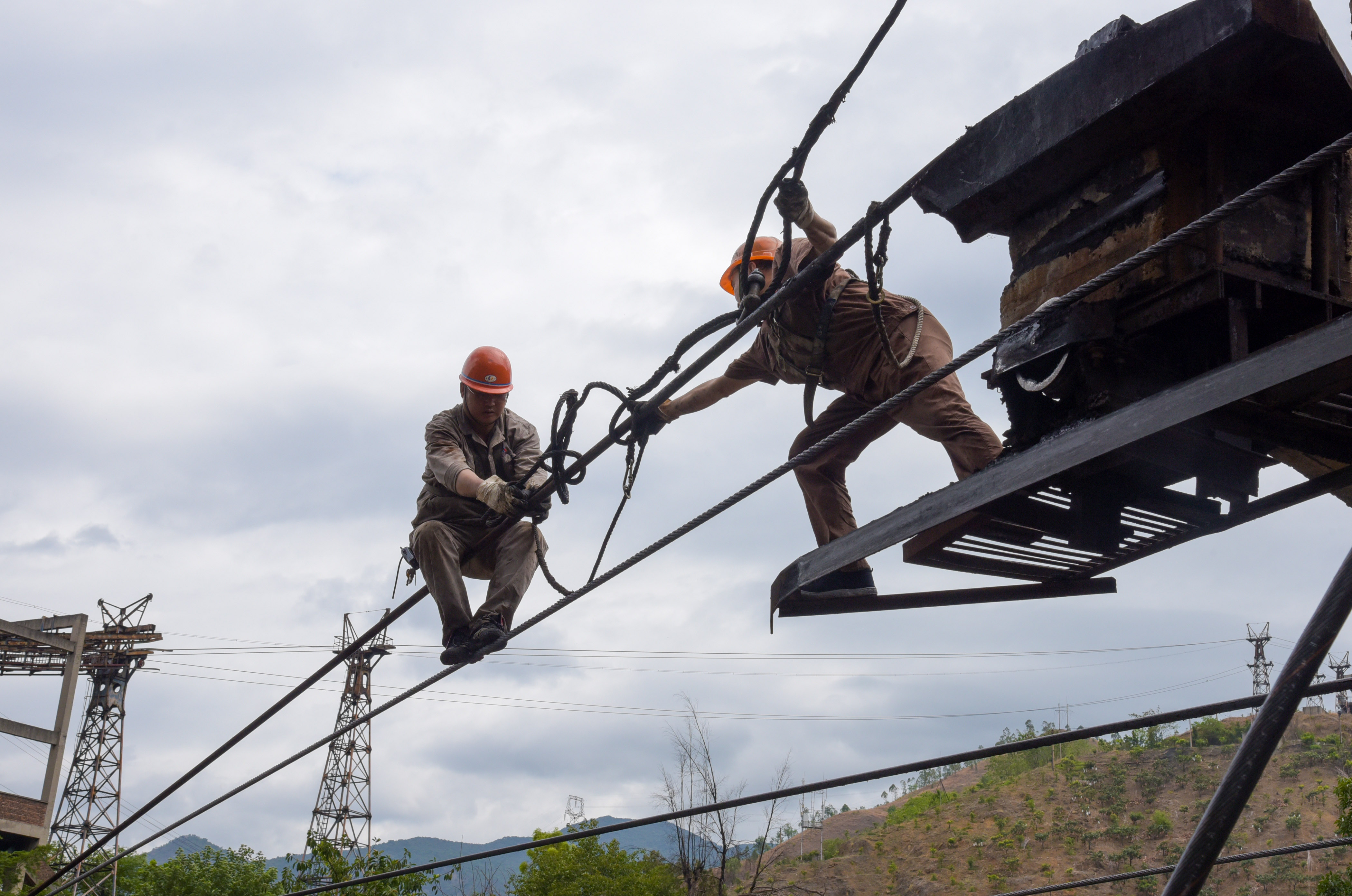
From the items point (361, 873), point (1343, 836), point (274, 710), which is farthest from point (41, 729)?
point (1343, 836)

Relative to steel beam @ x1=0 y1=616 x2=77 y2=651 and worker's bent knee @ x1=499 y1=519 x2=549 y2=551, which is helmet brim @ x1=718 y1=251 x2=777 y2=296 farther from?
steel beam @ x1=0 y1=616 x2=77 y2=651

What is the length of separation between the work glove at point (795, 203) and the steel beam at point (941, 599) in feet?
5.13

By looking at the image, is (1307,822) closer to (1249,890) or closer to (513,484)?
(1249,890)

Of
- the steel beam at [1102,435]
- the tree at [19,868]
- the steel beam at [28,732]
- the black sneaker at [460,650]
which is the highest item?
the steel beam at [28,732]

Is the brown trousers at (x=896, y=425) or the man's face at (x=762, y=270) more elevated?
the man's face at (x=762, y=270)

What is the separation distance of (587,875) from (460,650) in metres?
26.0

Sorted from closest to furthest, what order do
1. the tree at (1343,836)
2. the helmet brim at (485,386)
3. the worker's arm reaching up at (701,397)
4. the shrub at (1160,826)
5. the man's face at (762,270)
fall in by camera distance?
the man's face at (762,270) < the worker's arm reaching up at (701,397) < the helmet brim at (485,386) < the tree at (1343,836) < the shrub at (1160,826)

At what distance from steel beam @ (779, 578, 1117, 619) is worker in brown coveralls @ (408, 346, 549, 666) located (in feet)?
7.23

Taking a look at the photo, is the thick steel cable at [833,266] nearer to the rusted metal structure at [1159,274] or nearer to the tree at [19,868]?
the rusted metal structure at [1159,274]

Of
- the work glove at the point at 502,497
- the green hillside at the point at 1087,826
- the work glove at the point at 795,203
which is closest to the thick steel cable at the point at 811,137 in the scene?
the work glove at the point at 795,203

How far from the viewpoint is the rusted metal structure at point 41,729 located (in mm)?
23641

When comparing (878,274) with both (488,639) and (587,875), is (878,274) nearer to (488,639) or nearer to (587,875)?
(488,639)

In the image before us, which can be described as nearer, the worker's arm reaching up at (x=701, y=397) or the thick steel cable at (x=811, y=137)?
the thick steel cable at (x=811, y=137)

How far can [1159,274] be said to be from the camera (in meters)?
3.43
